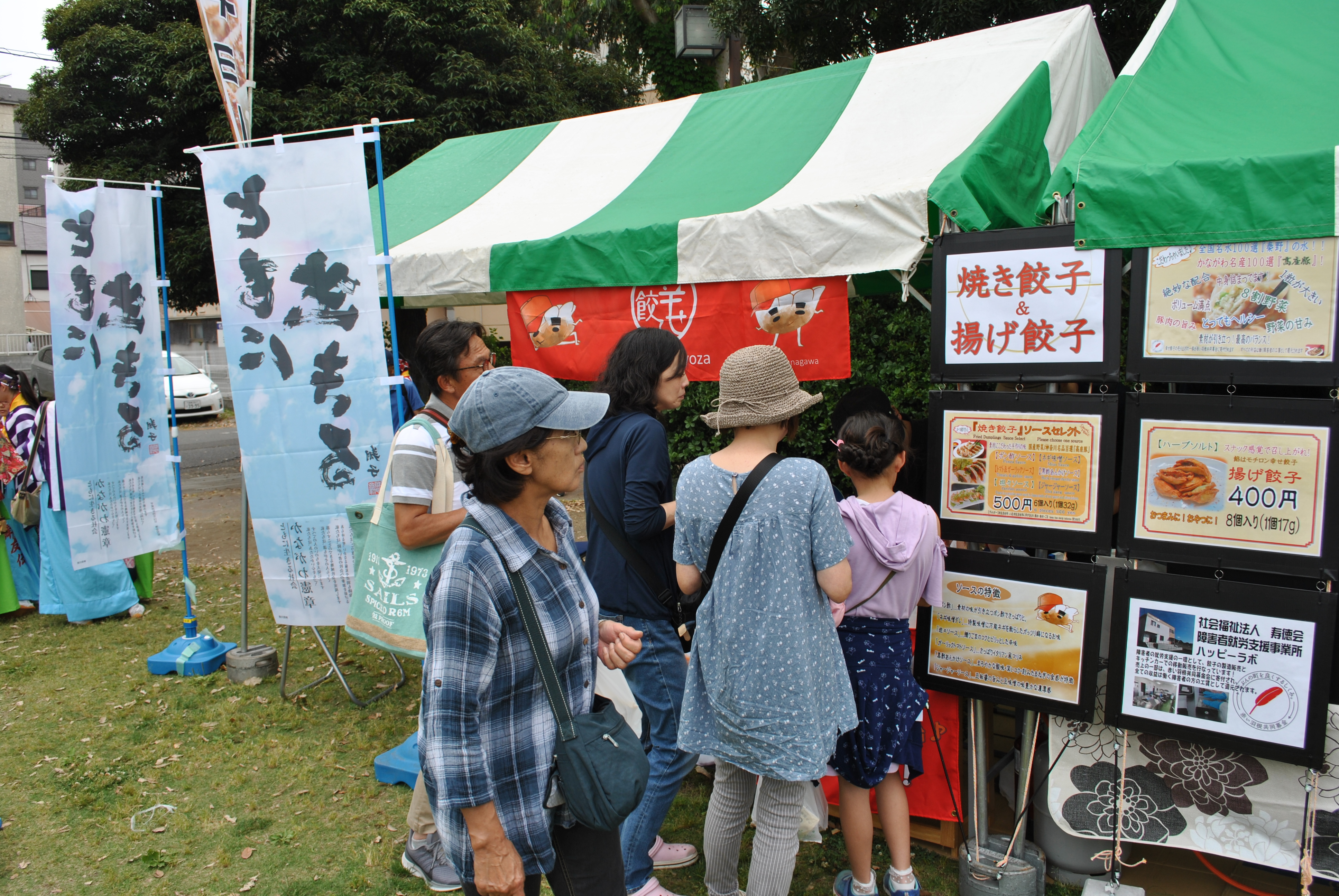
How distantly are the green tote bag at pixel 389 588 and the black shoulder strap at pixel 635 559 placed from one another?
0.62 metres

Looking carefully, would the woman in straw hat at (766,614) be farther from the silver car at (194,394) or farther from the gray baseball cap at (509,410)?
the silver car at (194,394)

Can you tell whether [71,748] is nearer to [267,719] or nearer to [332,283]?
[267,719]

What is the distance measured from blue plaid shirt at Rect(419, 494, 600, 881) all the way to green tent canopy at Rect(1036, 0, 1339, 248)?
6.51ft

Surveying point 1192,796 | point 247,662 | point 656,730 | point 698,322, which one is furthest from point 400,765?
point 1192,796

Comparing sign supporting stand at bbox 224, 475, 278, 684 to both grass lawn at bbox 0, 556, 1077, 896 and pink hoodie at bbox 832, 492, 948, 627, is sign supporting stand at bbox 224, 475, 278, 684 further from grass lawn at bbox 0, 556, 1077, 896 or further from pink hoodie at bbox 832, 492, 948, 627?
→ pink hoodie at bbox 832, 492, 948, 627

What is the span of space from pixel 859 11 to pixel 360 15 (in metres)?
6.86

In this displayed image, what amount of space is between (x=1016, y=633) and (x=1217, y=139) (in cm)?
165

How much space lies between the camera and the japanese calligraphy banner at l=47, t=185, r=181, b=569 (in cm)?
488

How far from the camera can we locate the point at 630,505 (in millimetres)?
2654

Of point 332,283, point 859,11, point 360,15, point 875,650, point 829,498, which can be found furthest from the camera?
point 360,15

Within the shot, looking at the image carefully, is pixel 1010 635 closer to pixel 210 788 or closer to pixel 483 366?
pixel 483 366

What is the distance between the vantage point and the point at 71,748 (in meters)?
4.15

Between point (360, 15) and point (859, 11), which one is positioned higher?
point (360, 15)

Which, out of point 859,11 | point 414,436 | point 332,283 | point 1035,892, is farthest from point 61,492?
point 859,11
